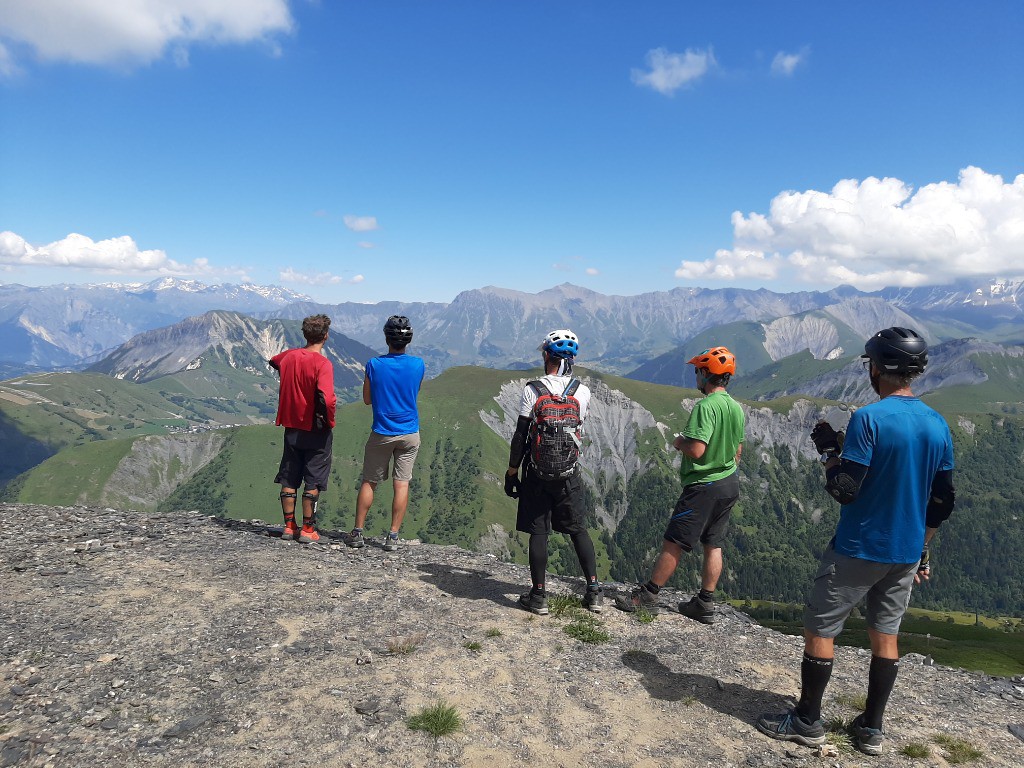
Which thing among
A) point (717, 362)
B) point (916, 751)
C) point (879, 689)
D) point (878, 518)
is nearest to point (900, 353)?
point (878, 518)

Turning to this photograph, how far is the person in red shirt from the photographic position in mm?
12516

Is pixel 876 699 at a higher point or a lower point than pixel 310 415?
lower

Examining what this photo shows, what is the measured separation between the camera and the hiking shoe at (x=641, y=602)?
10586 millimetres

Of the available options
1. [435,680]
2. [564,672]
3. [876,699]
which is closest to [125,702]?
[435,680]

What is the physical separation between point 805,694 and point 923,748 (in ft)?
4.71

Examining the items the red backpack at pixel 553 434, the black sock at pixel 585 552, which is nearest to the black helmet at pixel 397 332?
the red backpack at pixel 553 434

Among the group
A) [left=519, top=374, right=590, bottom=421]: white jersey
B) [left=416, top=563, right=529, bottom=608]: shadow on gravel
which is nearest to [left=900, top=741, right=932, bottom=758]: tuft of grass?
[left=519, top=374, right=590, bottom=421]: white jersey

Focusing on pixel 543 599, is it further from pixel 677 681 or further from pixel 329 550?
pixel 329 550

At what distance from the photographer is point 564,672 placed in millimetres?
8188

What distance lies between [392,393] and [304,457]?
2767mm

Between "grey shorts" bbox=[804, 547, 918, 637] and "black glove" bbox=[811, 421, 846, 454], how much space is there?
123cm

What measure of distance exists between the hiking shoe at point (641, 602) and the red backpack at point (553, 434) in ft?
10.4

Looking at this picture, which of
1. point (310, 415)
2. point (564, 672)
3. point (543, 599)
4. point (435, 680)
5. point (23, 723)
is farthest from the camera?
point (310, 415)

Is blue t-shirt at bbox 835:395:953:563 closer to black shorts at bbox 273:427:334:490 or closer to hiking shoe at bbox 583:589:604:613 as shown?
hiking shoe at bbox 583:589:604:613
